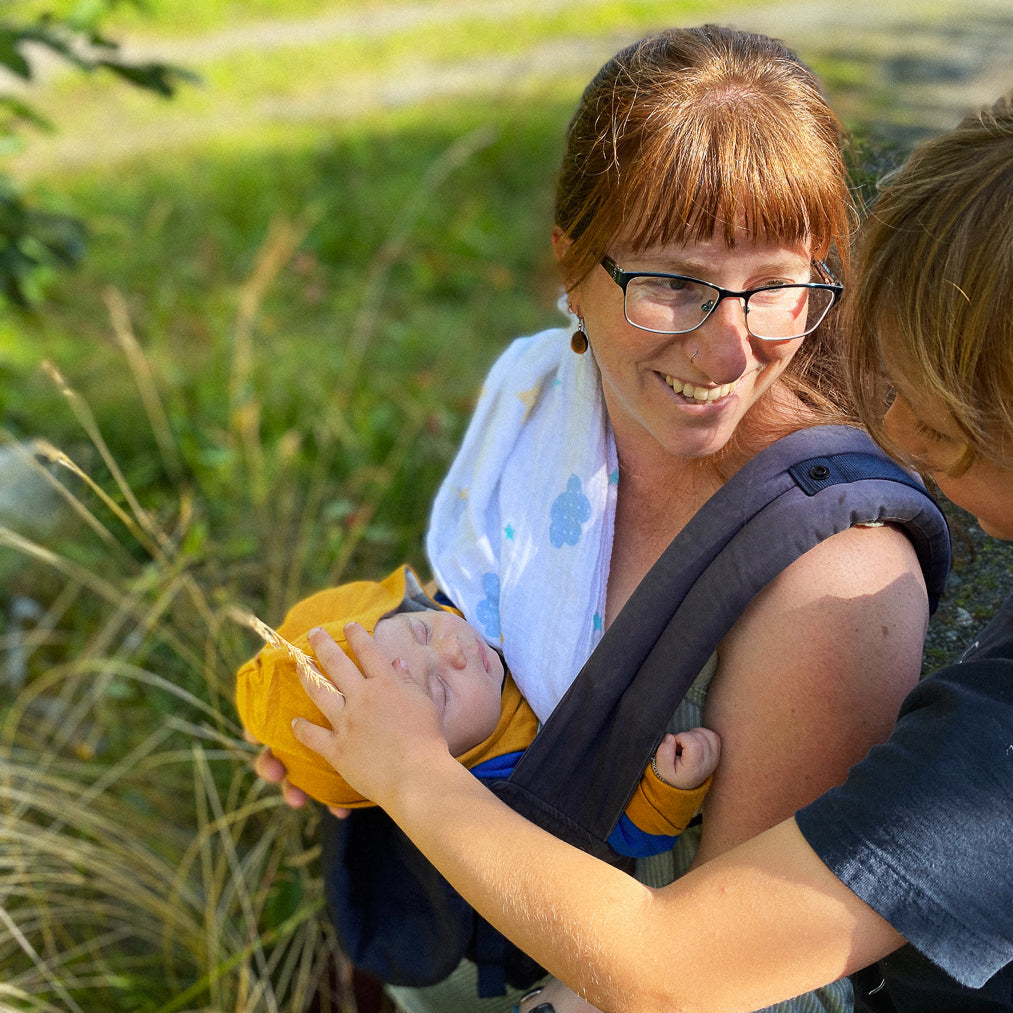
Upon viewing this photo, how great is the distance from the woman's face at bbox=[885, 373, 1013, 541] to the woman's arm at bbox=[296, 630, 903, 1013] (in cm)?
42

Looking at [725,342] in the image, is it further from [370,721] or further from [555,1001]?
[555,1001]

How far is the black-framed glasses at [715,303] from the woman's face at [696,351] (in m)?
0.01

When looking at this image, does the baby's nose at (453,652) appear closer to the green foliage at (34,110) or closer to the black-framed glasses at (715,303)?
the black-framed glasses at (715,303)

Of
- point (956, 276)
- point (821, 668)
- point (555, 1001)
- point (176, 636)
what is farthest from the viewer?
point (176, 636)

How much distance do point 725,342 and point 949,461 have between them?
0.37 meters

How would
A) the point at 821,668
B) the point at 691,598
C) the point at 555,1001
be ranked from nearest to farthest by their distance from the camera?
the point at 821,668 < the point at 691,598 < the point at 555,1001

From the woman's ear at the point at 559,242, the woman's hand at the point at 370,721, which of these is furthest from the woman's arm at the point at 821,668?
the woman's ear at the point at 559,242

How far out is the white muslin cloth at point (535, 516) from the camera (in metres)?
1.64

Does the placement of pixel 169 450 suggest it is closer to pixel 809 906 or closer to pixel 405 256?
pixel 405 256

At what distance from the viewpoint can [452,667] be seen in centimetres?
164

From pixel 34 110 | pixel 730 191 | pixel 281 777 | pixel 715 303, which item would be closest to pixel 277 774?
pixel 281 777

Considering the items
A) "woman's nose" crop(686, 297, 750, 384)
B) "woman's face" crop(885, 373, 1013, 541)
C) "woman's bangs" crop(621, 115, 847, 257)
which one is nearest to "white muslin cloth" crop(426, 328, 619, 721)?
"woman's nose" crop(686, 297, 750, 384)

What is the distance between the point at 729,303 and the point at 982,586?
0.74 meters

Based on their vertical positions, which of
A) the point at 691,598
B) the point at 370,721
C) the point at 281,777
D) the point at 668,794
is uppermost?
the point at 691,598
